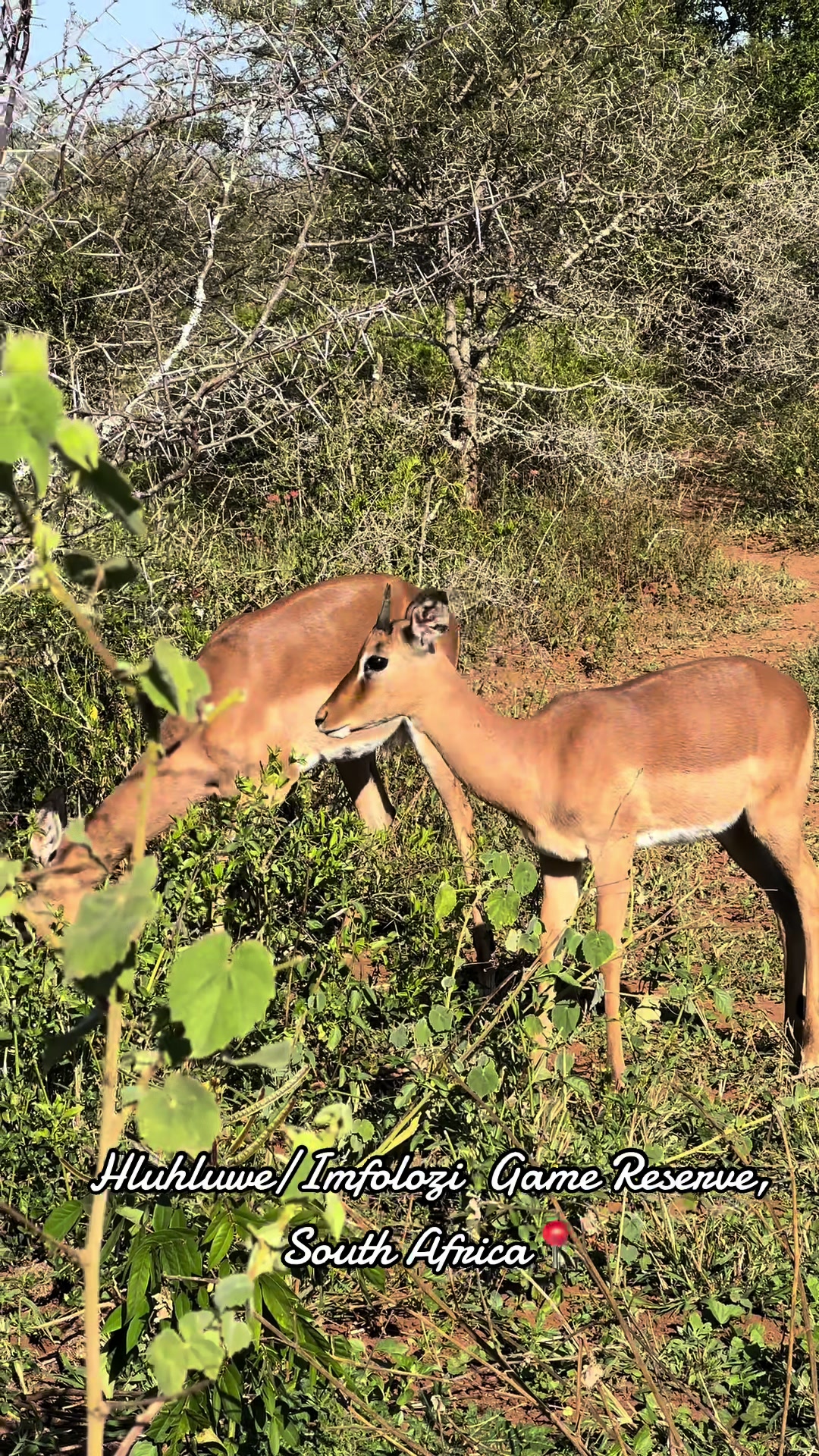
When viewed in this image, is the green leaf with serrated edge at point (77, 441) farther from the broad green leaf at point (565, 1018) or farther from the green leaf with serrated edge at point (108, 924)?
the broad green leaf at point (565, 1018)

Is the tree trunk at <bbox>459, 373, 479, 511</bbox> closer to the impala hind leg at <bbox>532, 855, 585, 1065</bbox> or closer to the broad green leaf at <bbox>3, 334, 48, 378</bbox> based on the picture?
the impala hind leg at <bbox>532, 855, 585, 1065</bbox>

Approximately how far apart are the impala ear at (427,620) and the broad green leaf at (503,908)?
1332 millimetres

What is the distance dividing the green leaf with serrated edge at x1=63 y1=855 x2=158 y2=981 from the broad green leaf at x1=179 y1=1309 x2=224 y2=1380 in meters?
0.42

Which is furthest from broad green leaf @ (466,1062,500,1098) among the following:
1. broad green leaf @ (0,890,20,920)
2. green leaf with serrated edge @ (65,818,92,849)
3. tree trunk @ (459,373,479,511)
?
tree trunk @ (459,373,479,511)

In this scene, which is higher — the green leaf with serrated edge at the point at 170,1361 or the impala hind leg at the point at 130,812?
the green leaf with serrated edge at the point at 170,1361

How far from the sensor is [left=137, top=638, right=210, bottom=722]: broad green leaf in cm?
109

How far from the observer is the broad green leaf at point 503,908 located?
123 inches

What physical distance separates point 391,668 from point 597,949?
1.54 meters

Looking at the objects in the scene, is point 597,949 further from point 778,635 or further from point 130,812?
point 778,635

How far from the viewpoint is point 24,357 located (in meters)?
1.02

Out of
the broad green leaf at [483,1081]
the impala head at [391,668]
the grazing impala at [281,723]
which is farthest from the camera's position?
the grazing impala at [281,723]

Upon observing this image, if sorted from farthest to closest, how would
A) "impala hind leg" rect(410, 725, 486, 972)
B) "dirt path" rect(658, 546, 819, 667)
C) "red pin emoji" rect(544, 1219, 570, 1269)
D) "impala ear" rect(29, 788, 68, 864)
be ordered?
"dirt path" rect(658, 546, 819, 667) → "impala hind leg" rect(410, 725, 486, 972) → "impala ear" rect(29, 788, 68, 864) → "red pin emoji" rect(544, 1219, 570, 1269)

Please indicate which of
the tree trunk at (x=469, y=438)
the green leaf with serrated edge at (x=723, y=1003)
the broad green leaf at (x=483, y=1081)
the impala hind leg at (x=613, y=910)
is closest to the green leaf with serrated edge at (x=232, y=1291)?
the broad green leaf at (x=483, y=1081)

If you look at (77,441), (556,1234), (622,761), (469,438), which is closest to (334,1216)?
(77,441)
